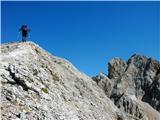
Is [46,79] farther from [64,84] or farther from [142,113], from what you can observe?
[142,113]

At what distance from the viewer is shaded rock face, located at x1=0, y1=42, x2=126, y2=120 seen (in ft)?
111

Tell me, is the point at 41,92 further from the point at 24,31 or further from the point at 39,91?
the point at 24,31

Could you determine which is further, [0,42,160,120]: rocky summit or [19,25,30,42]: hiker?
[19,25,30,42]: hiker

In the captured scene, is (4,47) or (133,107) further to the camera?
(133,107)

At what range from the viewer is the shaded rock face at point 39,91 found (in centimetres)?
3394

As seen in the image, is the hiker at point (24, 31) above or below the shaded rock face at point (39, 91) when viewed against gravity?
above

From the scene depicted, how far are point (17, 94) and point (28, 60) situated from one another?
6.75 meters

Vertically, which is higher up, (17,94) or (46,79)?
(46,79)

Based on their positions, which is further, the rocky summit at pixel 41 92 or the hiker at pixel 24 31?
the hiker at pixel 24 31

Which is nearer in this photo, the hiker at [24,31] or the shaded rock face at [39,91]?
the shaded rock face at [39,91]

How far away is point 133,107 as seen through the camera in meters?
188

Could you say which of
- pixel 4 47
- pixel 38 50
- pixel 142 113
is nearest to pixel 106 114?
pixel 38 50

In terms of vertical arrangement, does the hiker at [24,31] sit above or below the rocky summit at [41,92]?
above

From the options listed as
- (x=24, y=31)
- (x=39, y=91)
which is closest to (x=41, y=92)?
(x=39, y=91)
